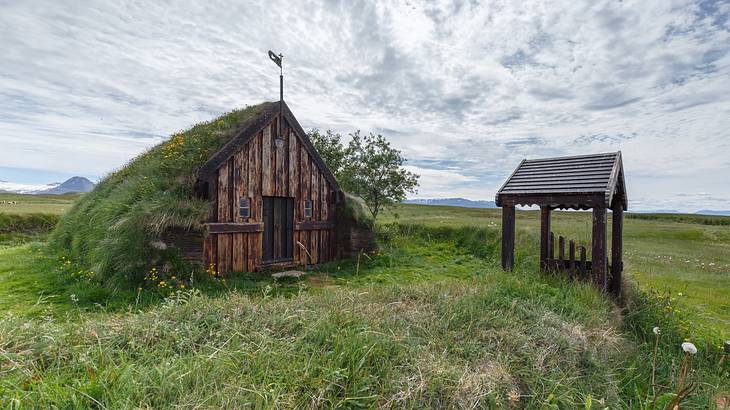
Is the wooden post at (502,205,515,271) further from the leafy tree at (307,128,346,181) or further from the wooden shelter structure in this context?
Result: the leafy tree at (307,128,346,181)

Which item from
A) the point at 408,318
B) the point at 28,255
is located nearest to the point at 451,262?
the point at 408,318

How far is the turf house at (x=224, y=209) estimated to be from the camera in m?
8.62

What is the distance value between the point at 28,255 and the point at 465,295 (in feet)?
48.5

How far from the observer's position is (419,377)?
353 cm

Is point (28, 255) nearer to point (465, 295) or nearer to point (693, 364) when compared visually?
point (465, 295)

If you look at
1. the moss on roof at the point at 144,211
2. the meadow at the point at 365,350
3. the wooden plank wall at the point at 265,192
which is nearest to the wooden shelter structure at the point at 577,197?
the meadow at the point at 365,350

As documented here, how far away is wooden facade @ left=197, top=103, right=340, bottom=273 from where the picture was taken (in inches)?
394

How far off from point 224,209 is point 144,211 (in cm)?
204

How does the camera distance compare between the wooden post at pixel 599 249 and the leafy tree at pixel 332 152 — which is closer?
the wooden post at pixel 599 249

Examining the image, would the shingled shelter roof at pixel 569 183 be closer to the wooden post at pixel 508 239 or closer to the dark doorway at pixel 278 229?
the wooden post at pixel 508 239

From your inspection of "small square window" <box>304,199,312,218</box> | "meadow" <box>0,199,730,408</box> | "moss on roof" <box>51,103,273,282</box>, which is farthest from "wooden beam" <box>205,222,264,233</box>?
"meadow" <box>0,199,730,408</box>

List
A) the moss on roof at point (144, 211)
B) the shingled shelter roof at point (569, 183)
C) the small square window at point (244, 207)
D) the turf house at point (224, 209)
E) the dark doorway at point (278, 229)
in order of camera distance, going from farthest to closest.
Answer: the dark doorway at point (278, 229) → the small square window at point (244, 207) → the turf house at point (224, 209) → the moss on roof at point (144, 211) → the shingled shelter roof at point (569, 183)

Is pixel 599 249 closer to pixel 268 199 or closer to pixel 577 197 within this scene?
pixel 577 197

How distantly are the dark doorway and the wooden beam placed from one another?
70cm
